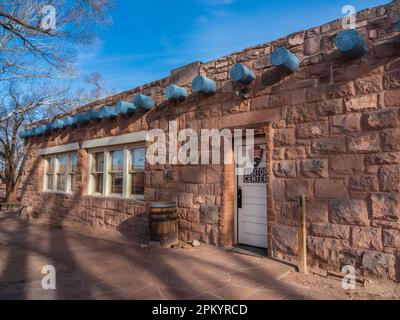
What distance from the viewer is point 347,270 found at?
3.68m

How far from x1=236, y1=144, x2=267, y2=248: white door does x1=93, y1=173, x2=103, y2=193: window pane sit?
436 cm

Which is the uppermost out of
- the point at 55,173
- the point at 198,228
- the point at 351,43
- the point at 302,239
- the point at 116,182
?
the point at 351,43

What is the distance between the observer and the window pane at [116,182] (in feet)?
24.2

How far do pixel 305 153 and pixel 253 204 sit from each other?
1322 millimetres

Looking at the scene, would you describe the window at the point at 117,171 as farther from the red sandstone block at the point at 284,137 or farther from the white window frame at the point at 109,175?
the red sandstone block at the point at 284,137

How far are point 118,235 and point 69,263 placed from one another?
7.29 feet

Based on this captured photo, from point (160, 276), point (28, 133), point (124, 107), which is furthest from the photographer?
point (28, 133)

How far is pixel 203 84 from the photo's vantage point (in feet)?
16.8

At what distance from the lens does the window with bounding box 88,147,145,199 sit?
22.7 ft

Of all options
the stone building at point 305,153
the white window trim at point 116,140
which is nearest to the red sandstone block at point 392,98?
the stone building at point 305,153

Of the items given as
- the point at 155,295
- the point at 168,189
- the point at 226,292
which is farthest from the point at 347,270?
the point at 168,189

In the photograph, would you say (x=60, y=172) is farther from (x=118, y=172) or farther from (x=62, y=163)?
(x=118, y=172)

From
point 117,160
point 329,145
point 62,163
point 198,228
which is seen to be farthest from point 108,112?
point 329,145
